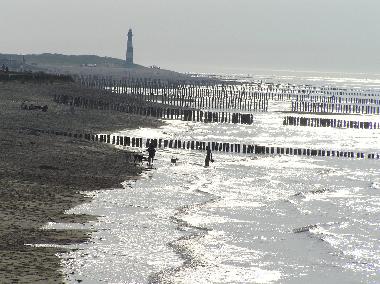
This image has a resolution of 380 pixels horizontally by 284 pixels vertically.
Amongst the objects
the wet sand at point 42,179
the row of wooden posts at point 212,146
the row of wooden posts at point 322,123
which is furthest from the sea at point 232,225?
the row of wooden posts at point 322,123

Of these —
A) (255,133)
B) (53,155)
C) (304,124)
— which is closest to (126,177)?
(53,155)

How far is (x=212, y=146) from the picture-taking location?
62906 millimetres

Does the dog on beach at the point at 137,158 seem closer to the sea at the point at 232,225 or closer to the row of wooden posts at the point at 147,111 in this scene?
the sea at the point at 232,225

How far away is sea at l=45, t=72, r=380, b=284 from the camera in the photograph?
2436 cm

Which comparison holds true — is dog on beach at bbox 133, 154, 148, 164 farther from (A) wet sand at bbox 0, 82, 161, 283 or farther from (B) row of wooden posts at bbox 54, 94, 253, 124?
(B) row of wooden posts at bbox 54, 94, 253, 124

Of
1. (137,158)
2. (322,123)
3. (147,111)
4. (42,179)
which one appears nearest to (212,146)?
(137,158)

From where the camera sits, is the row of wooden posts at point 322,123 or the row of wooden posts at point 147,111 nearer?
the row of wooden posts at point 147,111

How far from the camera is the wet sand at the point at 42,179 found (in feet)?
75.2

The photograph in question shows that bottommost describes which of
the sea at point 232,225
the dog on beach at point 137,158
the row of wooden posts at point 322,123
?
the row of wooden posts at point 322,123

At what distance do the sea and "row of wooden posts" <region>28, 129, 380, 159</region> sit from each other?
266 cm

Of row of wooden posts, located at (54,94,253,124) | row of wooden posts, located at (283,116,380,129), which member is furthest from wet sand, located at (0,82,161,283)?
row of wooden posts, located at (283,116,380,129)

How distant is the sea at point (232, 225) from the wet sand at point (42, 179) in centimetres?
75

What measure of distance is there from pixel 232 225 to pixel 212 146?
30664mm

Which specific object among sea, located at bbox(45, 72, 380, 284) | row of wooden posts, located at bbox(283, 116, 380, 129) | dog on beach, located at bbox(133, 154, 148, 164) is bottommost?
row of wooden posts, located at bbox(283, 116, 380, 129)
